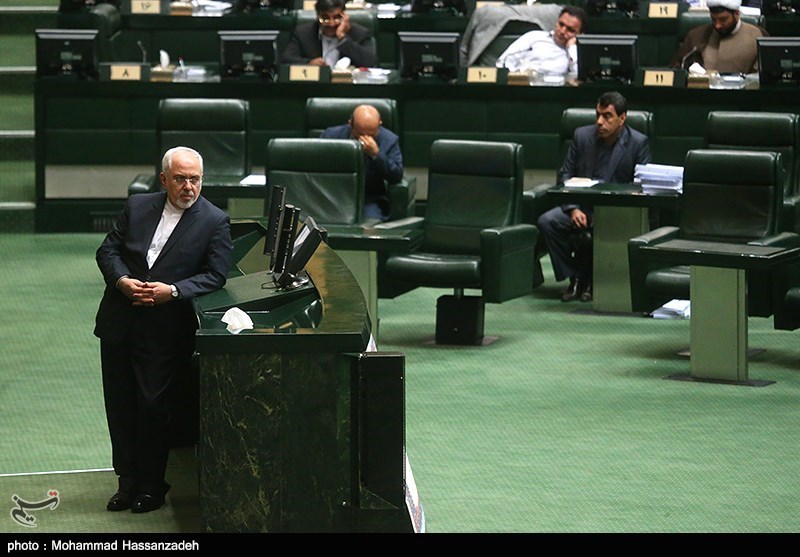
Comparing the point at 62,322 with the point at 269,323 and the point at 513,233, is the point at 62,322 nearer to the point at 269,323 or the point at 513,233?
the point at 513,233

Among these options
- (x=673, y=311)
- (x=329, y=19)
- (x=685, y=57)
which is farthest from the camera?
(x=329, y=19)

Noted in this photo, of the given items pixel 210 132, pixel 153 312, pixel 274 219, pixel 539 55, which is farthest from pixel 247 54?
pixel 153 312

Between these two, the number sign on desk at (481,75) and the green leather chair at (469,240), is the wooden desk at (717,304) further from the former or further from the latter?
the number sign on desk at (481,75)

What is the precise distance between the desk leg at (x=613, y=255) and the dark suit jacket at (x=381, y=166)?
1234mm

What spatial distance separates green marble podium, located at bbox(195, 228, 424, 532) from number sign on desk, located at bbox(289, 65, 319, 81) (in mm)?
7384

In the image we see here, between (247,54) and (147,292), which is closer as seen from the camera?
(147,292)

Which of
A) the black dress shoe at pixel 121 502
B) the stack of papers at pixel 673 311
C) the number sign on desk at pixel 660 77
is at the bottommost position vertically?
the black dress shoe at pixel 121 502

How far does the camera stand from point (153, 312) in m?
5.44

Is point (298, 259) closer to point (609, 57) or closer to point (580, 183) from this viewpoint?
point (580, 183)

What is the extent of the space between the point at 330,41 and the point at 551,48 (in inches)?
65.1

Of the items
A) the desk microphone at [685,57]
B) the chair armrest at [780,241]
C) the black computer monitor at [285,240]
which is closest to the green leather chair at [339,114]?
the desk microphone at [685,57]

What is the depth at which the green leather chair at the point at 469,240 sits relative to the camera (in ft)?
29.1

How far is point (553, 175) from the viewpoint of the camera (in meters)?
11.9
